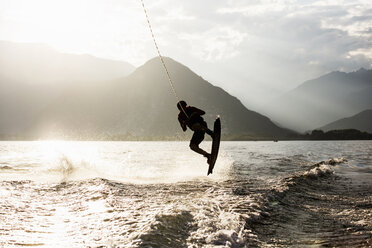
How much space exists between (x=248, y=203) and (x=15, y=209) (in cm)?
782

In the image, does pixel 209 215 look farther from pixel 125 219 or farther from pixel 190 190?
pixel 190 190

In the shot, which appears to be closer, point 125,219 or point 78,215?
point 125,219

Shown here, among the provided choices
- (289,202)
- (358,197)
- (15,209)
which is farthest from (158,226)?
(358,197)

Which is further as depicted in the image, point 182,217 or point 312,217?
point 312,217

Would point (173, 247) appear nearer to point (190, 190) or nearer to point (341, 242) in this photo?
point (341, 242)

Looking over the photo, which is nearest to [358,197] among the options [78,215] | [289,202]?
[289,202]

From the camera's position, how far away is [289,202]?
1179 centimetres

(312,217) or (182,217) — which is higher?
(182,217)

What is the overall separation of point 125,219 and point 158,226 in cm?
157

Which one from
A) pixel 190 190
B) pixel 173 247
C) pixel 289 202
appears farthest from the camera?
pixel 190 190

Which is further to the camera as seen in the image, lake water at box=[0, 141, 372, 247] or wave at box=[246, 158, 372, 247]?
wave at box=[246, 158, 372, 247]

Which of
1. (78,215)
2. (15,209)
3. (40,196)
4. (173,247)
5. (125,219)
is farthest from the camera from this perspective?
(40,196)

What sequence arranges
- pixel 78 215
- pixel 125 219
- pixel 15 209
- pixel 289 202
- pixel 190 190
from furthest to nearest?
pixel 190 190 < pixel 289 202 < pixel 15 209 < pixel 78 215 < pixel 125 219

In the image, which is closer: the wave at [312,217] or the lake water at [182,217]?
the lake water at [182,217]
